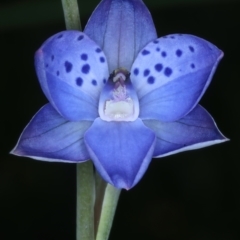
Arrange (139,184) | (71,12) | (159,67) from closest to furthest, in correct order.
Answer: (71,12), (159,67), (139,184)

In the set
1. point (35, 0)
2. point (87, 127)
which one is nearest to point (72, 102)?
point (87, 127)

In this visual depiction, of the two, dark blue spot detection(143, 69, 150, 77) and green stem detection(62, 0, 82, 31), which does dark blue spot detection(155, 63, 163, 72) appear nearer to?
dark blue spot detection(143, 69, 150, 77)

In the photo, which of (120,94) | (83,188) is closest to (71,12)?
(120,94)

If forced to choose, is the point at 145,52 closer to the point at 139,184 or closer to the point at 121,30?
the point at 121,30

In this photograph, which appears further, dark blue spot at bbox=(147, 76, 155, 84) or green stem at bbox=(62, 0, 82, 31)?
dark blue spot at bbox=(147, 76, 155, 84)

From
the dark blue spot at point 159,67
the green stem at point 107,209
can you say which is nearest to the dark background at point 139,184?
the green stem at point 107,209

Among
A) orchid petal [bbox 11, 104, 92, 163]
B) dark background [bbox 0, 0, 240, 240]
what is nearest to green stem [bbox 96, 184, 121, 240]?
orchid petal [bbox 11, 104, 92, 163]

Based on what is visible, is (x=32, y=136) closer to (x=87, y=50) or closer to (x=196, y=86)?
(x=87, y=50)
